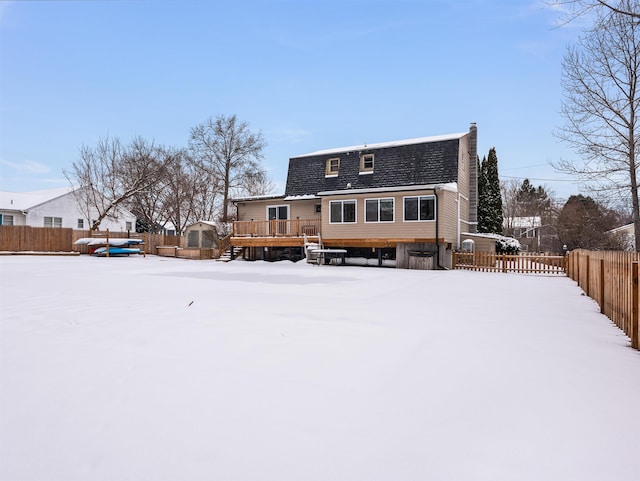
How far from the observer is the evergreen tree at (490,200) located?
26.2 meters

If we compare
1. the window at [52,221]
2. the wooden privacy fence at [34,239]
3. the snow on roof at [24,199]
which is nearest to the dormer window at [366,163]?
the wooden privacy fence at [34,239]

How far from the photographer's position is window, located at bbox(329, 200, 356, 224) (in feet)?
62.1

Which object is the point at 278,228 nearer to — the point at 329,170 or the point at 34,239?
the point at 329,170

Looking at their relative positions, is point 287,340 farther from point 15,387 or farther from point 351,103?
point 351,103

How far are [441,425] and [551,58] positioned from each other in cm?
1571

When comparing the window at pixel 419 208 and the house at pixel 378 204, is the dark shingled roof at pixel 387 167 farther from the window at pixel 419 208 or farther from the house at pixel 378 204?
the window at pixel 419 208

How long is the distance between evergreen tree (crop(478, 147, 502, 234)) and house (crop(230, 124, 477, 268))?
5421 millimetres

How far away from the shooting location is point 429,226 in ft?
55.9

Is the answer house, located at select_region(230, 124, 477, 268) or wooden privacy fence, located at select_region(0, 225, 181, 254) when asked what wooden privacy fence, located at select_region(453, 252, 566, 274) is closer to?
house, located at select_region(230, 124, 477, 268)

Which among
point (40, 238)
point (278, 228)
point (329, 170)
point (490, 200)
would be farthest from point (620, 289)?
point (40, 238)

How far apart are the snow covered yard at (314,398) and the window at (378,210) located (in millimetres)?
12441

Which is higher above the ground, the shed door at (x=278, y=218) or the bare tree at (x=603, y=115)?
the bare tree at (x=603, y=115)

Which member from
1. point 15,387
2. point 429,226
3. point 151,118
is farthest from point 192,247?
point 15,387

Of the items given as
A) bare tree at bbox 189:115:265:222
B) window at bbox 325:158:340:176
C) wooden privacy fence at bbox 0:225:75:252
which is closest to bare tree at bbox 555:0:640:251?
window at bbox 325:158:340:176
